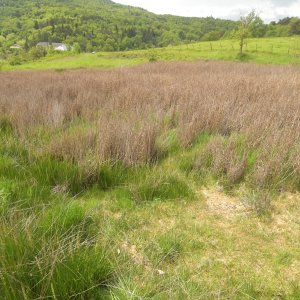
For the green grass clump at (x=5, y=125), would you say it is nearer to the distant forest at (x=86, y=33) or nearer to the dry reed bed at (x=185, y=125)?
the dry reed bed at (x=185, y=125)

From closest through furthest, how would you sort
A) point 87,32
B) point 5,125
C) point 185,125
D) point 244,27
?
point 185,125
point 5,125
point 244,27
point 87,32

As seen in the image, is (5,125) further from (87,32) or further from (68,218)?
(87,32)

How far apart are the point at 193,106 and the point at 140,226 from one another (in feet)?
13.7

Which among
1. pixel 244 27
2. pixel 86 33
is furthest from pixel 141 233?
pixel 86 33

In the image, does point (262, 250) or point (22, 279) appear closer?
point (22, 279)

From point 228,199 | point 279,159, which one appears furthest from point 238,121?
point 228,199

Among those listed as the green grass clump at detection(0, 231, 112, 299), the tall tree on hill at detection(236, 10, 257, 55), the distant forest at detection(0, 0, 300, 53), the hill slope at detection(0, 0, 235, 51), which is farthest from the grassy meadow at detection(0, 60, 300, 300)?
the hill slope at detection(0, 0, 235, 51)

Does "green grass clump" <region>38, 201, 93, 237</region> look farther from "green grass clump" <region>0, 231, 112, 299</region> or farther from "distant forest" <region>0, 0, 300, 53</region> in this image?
"distant forest" <region>0, 0, 300, 53</region>

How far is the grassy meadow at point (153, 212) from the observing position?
6.77 ft

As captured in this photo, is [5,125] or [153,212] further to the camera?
[5,125]

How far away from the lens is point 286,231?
10.1ft

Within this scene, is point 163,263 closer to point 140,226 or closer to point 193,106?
point 140,226

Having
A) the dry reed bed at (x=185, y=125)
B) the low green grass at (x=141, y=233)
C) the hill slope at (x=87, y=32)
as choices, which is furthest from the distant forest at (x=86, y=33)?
the low green grass at (x=141, y=233)

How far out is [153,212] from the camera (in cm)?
331
